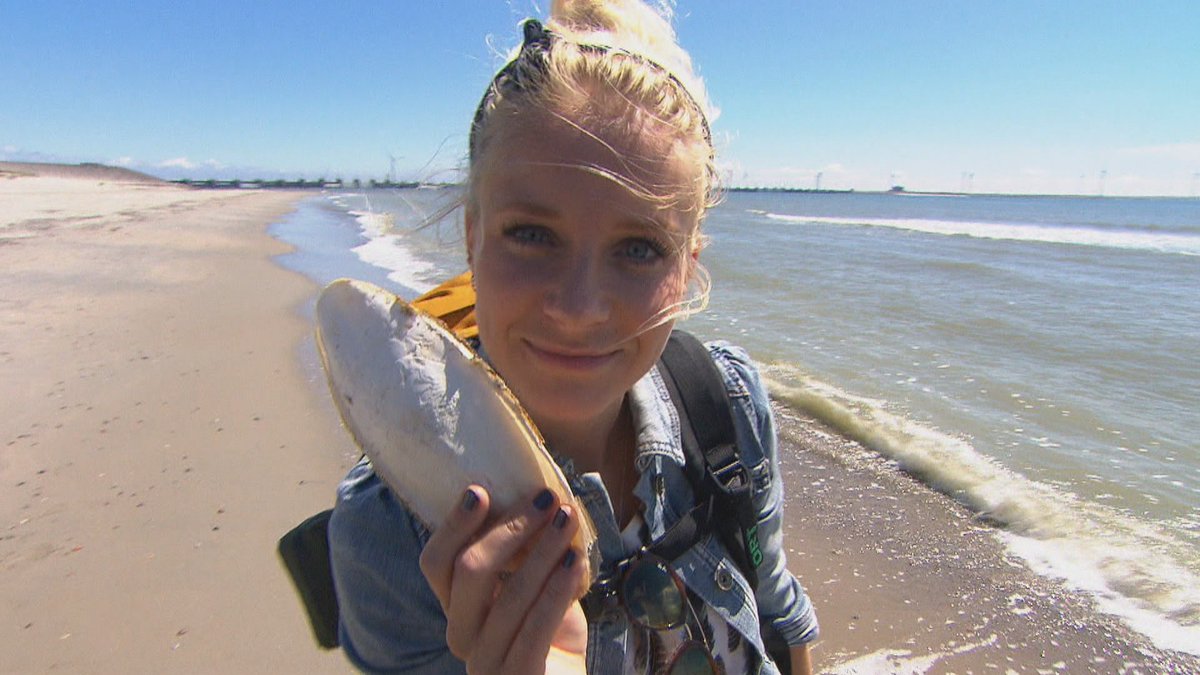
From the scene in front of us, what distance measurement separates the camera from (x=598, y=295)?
1257mm

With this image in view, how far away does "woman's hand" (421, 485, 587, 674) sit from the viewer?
3.05ft

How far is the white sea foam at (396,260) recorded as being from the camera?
12.7 meters

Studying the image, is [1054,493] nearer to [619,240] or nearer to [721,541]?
[721,541]

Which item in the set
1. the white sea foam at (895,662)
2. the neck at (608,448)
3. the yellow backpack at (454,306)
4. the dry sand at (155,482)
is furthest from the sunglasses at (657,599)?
the dry sand at (155,482)

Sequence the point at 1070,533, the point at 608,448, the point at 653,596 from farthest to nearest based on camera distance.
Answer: the point at 1070,533 → the point at 608,448 → the point at 653,596

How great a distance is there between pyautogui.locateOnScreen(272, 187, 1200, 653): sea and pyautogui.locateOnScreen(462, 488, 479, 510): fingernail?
857 millimetres

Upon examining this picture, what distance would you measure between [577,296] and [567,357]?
118mm

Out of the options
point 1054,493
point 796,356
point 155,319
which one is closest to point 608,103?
point 1054,493

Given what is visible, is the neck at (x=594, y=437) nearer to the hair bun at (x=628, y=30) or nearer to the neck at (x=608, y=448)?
the neck at (x=608, y=448)

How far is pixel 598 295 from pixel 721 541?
68cm

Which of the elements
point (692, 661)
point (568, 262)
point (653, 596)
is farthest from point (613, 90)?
point (692, 661)

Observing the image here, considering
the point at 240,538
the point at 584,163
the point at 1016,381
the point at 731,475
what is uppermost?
the point at 584,163

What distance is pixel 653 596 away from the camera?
4.67 ft

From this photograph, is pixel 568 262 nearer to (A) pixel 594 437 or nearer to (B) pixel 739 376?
(A) pixel 594 437
